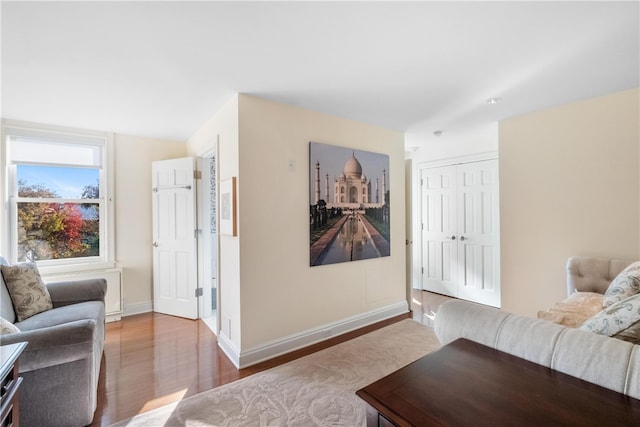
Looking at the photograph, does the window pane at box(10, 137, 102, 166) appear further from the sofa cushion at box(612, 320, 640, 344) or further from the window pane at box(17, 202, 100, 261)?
the sofa cushion at box(612, 320, 640, 344)

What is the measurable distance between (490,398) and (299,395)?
151 centimetres

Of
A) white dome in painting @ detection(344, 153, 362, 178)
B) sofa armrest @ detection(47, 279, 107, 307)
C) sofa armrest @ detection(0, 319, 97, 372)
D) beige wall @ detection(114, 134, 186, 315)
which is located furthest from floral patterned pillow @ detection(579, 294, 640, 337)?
beige wall @ detection(114, 134, 186, 315)

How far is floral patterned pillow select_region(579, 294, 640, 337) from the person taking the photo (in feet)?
3.46

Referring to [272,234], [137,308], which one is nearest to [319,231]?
[272,234]

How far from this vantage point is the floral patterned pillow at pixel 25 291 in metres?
2.10

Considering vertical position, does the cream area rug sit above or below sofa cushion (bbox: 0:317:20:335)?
below

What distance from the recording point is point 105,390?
2014 mm

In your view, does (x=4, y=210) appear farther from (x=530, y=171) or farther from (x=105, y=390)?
(x=530, y=171)

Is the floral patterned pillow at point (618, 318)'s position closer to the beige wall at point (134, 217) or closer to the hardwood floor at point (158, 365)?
the hardwood floor at point (158, 365)

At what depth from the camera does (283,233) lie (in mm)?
2572

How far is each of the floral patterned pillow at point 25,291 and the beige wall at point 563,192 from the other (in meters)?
4.56

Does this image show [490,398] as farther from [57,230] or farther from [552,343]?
[57,230]

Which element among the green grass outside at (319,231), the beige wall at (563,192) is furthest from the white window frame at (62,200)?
the beige wall at (563,192)

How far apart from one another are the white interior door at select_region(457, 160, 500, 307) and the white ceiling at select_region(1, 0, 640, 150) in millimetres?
1294
